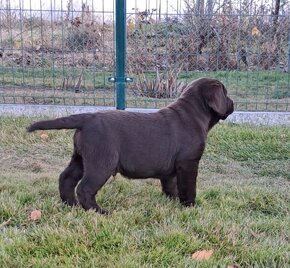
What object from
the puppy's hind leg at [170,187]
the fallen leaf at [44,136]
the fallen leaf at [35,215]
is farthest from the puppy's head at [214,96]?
the fallen leaf at [44,136]

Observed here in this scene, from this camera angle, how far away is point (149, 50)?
8.00m

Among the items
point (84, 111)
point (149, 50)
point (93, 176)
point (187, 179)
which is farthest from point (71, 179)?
point (149, 50)

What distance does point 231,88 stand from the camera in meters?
8.12

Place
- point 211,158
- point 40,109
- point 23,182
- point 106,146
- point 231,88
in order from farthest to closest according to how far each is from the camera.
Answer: point 231,88, point 40,109, point 211,158, point 23,182, point 106,146

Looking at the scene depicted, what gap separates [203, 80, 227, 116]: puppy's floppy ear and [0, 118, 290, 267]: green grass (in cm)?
76

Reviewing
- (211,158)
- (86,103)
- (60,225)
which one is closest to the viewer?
(60,225)

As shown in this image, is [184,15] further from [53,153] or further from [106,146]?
[106,146]

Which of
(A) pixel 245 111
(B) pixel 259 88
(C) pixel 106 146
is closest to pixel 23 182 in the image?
(C) pixel 106 146

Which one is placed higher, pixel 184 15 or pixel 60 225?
pixel 184 15

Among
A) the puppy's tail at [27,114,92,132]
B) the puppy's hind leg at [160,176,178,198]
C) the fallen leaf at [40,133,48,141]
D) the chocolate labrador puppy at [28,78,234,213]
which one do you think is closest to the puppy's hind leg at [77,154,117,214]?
the chocolate labrador puppy at [28,78,234,213]

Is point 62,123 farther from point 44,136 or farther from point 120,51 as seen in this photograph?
point 120,51

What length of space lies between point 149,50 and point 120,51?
126cm

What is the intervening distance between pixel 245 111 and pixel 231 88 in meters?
0.93

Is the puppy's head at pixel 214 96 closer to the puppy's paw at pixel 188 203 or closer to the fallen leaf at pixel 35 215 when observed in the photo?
the puppy's paw at pixel 188 203
